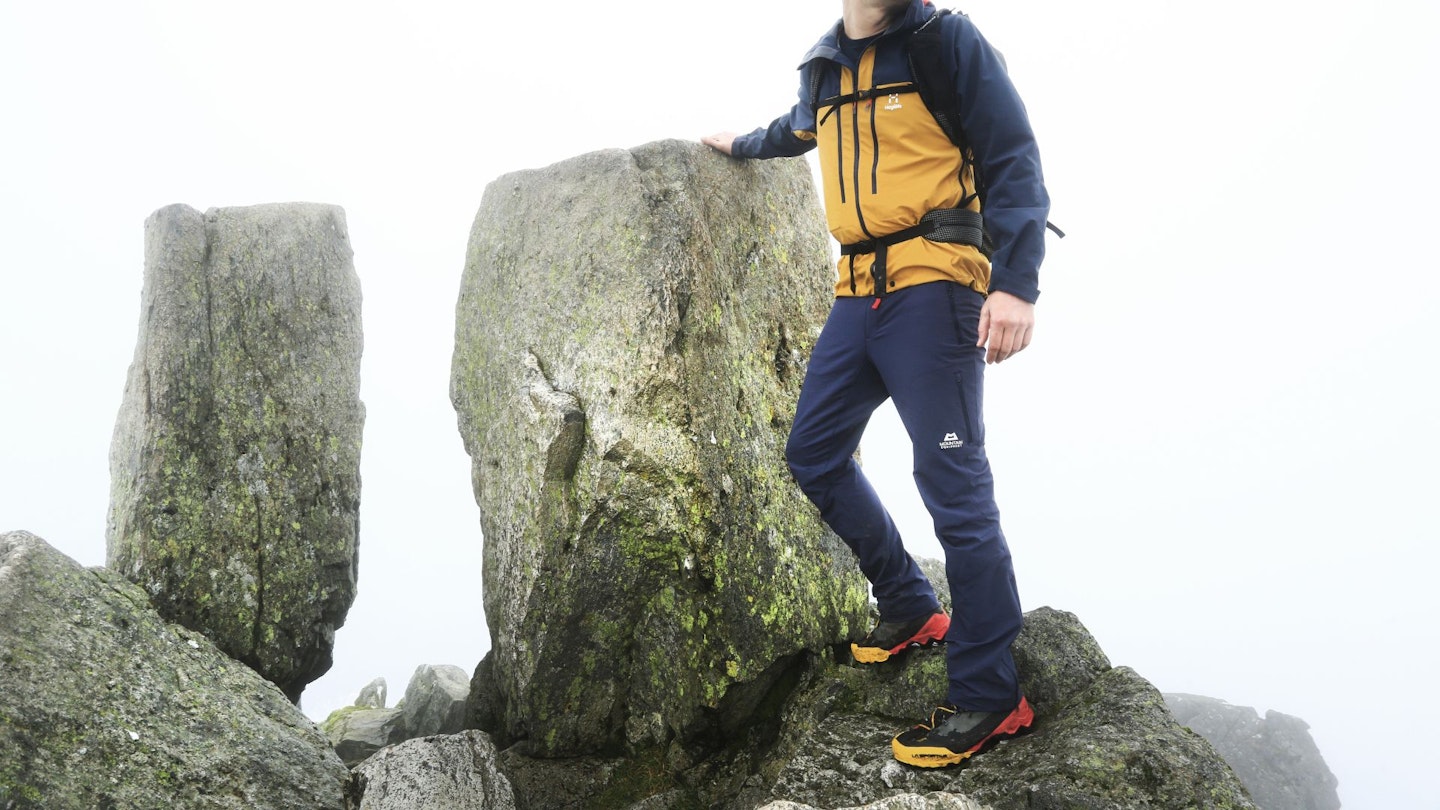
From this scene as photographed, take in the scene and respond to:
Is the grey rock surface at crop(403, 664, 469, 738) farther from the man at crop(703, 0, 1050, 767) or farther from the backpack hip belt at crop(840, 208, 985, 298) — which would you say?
the backpack hip belt at crop(840, 208, 985, 298)

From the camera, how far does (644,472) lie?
695 cm

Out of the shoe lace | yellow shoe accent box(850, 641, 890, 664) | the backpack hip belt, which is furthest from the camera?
yellow shoe accent box(850, 641, 890, 664)

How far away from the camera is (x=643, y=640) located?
721 cm

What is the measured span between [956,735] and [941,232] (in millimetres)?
3075

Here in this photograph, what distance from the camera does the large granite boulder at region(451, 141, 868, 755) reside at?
23.0 ft

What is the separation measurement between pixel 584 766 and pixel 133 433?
16.6 feet

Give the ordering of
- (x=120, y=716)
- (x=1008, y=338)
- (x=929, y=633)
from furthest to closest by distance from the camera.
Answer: (x=929, y=633) < (x=120, y=716) < (x=1008, y=338)

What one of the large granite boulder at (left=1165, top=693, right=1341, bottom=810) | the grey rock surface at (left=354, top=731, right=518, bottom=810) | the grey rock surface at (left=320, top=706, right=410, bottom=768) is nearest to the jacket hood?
the grey rock surface at (left=354, top=731, right=518, bottom=810)

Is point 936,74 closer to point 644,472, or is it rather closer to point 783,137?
point 783,137

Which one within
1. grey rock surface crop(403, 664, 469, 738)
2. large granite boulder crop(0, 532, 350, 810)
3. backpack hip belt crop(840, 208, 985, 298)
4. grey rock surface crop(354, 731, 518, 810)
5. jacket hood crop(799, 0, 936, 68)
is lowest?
grey rock surface crop(354, 731, 518, 810)

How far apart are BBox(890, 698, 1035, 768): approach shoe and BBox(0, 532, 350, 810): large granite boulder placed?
3.98 meters

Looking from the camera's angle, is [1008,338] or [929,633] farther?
[929,633]

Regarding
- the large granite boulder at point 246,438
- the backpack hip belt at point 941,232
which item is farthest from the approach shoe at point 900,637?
the large granite boulder at point 246,438

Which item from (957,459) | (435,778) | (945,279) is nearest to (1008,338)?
(945,279)
